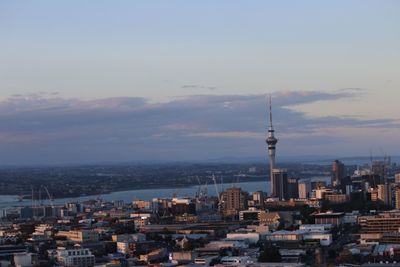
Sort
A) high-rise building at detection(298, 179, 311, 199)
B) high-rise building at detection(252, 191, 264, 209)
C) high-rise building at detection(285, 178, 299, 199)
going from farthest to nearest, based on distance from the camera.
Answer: high-rise building at detection(285, 178, 299, 199), high-rise building at detection(298, 179, 311, 199), high-rise building at detection(252, 191, 264, 209)

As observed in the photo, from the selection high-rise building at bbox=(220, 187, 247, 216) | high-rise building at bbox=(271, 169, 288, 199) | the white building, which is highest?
high-rise building at bbox=(271, 169, 288, 199)

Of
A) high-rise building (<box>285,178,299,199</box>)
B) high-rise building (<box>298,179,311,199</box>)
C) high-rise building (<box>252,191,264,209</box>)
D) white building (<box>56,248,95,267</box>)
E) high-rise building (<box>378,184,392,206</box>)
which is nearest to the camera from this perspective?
white building (<box>56,248,95,267</box>)

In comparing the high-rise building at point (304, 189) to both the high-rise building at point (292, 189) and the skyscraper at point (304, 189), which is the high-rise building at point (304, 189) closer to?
the skyscraper at point (304, 189)

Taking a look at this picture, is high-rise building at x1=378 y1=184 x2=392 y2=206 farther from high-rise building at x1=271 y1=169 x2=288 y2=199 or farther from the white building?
the white building

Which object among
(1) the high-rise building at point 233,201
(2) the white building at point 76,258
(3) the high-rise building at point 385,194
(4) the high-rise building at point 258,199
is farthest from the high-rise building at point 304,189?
(2) the white building at point 76,258

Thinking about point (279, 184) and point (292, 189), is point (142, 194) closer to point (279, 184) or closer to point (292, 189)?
point (292, 189)

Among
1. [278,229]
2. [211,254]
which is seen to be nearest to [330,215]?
[278,229]

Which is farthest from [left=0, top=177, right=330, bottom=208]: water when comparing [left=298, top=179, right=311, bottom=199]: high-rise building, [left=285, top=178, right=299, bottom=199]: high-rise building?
[left=298, top=179, right=311, bottom=199]: high-rise building
